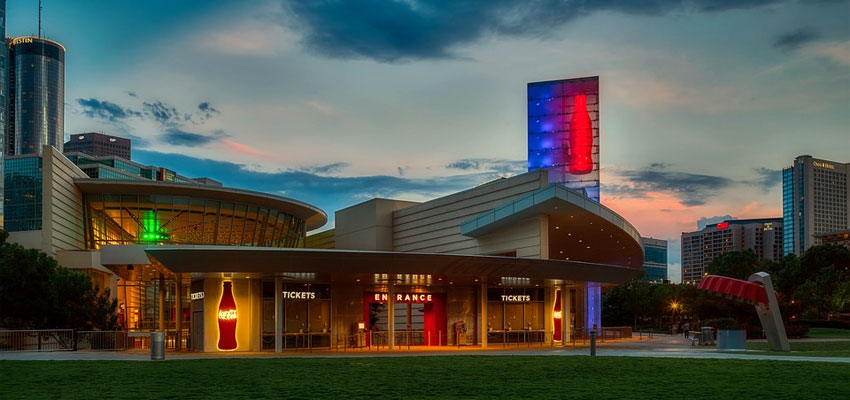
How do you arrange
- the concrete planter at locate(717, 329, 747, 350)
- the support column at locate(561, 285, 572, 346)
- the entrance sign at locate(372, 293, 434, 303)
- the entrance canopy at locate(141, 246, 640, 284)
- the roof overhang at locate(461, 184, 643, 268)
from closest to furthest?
the entrance canopy at locate(141, 246, 640, 284)
the concrete planter at locate(717, 329, 747, 350)
the entrance sign at locate(372, 293, 434, 303)
the roof overhang at locate(461, 184, 643, 268)
the support column at locate(561, 285, 572, 346)

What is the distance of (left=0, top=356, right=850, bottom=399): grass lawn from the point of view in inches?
665

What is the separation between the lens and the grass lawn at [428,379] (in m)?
16.9

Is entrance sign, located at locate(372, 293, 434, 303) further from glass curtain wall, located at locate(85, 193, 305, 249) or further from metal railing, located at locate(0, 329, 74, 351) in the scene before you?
glass curtain wall, located at locate(85, 193, 305, 249)

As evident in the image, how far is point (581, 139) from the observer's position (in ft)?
275

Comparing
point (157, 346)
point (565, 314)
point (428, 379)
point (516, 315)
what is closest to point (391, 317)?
point (516, 315)

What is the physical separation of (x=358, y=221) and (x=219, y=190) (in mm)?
13151

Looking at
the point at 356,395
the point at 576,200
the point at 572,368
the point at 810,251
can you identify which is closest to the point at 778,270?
the point at 810,251

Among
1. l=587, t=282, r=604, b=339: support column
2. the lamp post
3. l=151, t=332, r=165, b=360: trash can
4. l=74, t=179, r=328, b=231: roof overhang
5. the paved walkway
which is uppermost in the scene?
l=74, t=179, r=328, b=231: roof overhang

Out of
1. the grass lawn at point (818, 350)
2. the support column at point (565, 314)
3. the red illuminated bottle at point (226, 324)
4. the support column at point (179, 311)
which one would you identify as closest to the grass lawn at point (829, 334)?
the grass lawn at point (818, 350)

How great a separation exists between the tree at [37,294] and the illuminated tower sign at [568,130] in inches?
1977

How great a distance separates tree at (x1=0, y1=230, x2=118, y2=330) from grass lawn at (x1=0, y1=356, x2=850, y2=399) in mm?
19119

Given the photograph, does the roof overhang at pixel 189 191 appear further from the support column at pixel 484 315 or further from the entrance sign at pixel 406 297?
the support column at pixel 484 315

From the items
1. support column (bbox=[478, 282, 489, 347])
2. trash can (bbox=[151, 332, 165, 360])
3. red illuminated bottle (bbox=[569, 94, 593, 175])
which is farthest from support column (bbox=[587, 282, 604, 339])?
trash can (bbox=[151, 332, 165, 360])

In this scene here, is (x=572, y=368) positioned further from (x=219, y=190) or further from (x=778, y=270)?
(x=778, y=270)
